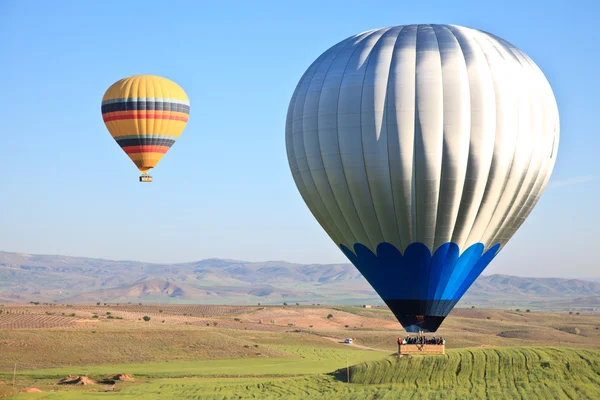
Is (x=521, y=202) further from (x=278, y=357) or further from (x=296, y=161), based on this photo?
(x=278, y=357)

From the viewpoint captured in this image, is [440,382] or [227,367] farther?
[227,367]

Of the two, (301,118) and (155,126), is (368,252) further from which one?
(155,126)

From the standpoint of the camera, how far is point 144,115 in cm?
7675

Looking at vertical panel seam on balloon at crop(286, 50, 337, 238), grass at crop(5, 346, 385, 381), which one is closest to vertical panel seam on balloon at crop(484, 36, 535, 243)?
vertical panel seam on balloon at crop(286, 50, 337, 238)

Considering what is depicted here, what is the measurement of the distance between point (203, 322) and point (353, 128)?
75277mm

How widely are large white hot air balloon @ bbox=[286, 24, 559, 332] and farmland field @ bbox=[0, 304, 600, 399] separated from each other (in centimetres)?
735

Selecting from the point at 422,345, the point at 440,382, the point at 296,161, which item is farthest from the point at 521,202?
the point at 296,161

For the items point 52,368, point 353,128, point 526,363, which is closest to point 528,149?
point 353,128

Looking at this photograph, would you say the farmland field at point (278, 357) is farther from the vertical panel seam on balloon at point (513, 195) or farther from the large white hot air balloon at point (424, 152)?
the vertical panel seam on balloon at point (513, 195)

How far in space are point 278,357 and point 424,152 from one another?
42.3 meters

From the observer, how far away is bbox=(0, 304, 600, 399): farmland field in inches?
2140

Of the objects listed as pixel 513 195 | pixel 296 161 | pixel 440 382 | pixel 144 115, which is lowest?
pixel 440 382

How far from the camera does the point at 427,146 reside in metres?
46.8

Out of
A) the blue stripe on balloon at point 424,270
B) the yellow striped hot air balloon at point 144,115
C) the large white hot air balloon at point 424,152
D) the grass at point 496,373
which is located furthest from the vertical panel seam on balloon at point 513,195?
the yellow striped hot air balloon at point 144,115
